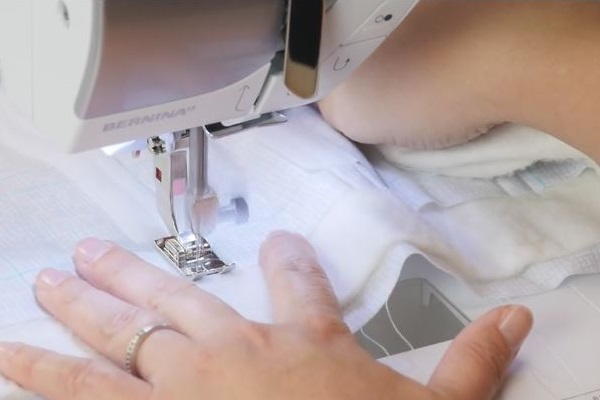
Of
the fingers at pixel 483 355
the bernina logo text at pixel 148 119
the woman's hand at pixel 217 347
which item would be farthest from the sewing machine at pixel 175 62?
A: the fingers at pixel 483 355

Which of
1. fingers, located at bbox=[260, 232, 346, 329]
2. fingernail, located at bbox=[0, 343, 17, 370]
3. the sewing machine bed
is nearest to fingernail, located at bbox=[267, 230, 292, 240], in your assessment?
fingers, located at bbox=[260, 232, 346, 329]

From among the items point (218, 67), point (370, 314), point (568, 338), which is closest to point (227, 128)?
point (218, 67)

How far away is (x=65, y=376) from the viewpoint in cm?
70

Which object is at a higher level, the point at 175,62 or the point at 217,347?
the point at 175,62

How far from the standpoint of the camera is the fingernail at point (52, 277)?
2.58 feet

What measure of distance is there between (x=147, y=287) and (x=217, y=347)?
98 mm

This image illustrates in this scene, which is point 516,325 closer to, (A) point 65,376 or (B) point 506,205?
(B) point 506,205

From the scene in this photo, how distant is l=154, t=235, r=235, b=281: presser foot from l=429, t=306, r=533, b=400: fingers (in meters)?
0.21

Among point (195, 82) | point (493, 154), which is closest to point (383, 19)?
point (195, 82)

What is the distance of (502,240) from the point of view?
91 centimetres

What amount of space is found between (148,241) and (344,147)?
0.21 m

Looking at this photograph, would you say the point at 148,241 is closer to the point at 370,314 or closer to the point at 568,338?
the point at 370,314

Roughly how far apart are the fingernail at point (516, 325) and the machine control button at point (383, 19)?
0.23m

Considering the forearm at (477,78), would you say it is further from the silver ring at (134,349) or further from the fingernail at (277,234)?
the silver ring at (134,349)
